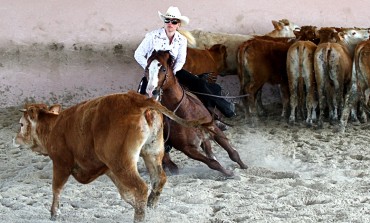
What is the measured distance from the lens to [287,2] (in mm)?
11352

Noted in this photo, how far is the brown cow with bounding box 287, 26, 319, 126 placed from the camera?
9.98 metres

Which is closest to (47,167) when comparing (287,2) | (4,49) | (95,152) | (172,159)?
(172,159)

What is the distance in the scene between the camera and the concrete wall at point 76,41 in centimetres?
1058

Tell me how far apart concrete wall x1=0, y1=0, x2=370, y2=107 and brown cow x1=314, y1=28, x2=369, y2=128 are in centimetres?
183

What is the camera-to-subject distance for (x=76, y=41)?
35.2 ft

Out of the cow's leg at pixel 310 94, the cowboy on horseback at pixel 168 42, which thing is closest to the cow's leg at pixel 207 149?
the cowboy on horseback at pixel 168 42

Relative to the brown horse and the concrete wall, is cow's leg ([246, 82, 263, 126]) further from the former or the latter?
the brown horse

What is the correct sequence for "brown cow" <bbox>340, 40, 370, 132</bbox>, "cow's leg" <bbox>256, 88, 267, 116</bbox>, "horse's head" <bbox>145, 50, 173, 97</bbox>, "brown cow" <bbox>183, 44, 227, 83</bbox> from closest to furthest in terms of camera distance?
1. "horse's head" <bbox>145, 50, 173, 97</bbox>
2. "brown cow" <bbox>340, 40, 370, 132</bbox>
3. "brown cow" <bbox>183, 44, 227, 83</bbox>
4. "cow's leg" <bbox>256, 88, 267, 116</bbox>

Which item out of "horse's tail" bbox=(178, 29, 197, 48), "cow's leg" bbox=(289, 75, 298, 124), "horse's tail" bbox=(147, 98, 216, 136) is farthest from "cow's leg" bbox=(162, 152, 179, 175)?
"horse's tail" bbox=(178, 29, 197, 48)

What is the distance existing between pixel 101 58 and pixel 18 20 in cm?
127

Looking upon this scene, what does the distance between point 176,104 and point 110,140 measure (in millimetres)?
1820

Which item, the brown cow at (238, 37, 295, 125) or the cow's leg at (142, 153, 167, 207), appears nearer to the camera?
the cow's leg at (142, 153, 167, 207)

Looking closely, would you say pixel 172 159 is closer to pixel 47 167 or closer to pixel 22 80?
pixel 47 167

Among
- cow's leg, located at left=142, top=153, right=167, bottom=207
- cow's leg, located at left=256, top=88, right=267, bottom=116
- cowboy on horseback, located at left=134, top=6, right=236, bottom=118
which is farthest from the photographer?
cow's leg, located at left=256, top=88, right=267, bottom=116
